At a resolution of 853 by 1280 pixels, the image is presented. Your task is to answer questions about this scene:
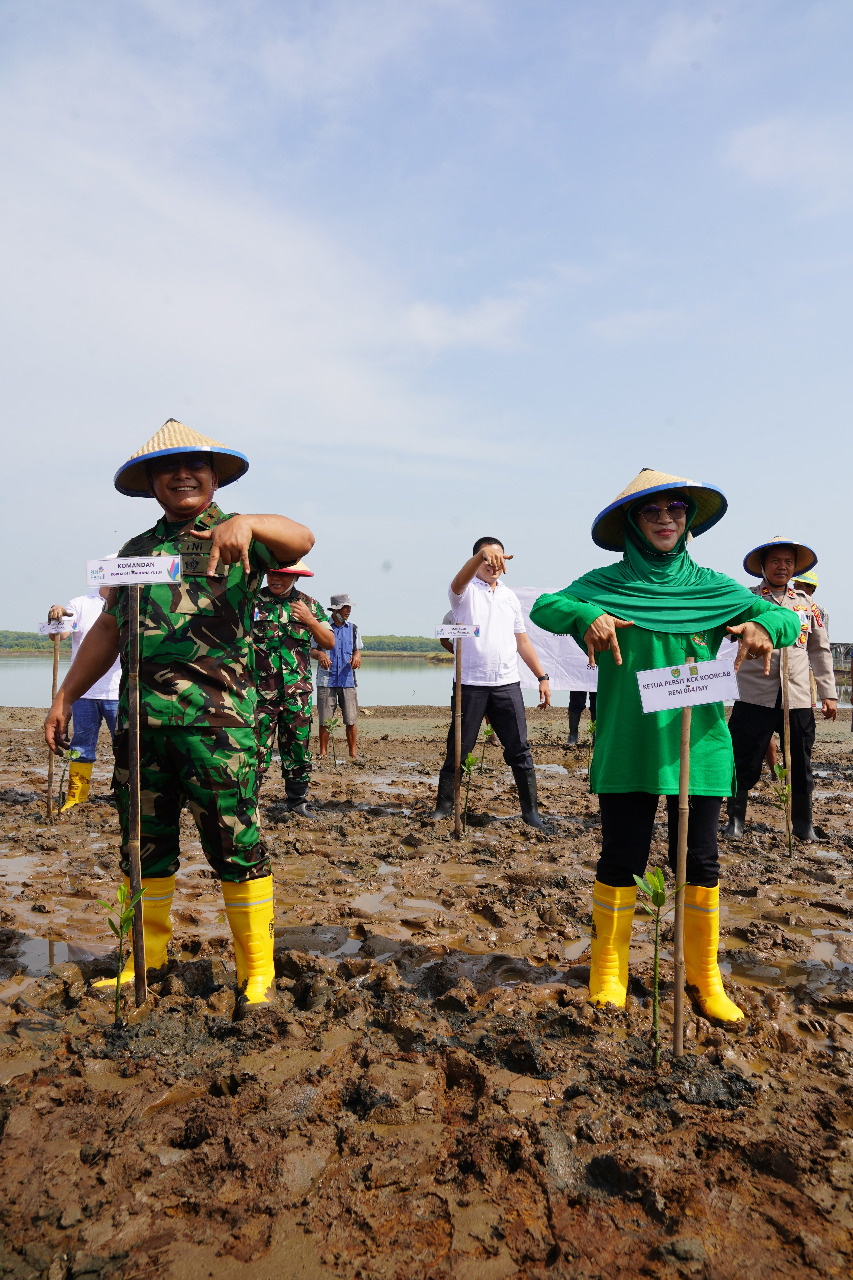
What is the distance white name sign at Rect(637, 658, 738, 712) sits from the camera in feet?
8.54

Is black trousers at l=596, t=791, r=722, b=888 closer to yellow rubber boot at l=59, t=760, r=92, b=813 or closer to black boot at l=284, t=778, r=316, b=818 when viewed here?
black boot at l=284, t=778, r=316, b=818

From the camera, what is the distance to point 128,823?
299cm

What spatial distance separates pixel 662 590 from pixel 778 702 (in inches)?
140

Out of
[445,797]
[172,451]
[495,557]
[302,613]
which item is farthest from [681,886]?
[445,797]

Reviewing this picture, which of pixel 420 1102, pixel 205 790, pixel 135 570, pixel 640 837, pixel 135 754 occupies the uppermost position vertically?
pixel 135 570

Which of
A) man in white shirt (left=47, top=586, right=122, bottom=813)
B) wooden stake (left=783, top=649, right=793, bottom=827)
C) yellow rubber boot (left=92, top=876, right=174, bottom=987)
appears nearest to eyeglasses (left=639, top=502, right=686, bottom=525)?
yellow rubber boot (left=92, top=876, right=174, bottom=987)

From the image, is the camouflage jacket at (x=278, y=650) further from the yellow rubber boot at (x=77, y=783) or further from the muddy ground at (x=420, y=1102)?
the muddy ground at (x=420, y=1102)

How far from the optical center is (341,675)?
10281mm

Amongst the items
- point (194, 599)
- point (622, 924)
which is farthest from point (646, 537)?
point (194, 599)

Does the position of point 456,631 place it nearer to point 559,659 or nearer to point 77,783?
point 77,783

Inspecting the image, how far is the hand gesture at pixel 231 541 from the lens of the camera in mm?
2670

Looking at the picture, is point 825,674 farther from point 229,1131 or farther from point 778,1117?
point 229,1131

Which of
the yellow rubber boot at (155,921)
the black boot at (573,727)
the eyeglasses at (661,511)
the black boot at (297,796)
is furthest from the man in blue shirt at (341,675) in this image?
the eyeglasses at (661,511)

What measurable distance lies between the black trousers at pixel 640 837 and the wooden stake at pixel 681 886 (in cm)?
29
